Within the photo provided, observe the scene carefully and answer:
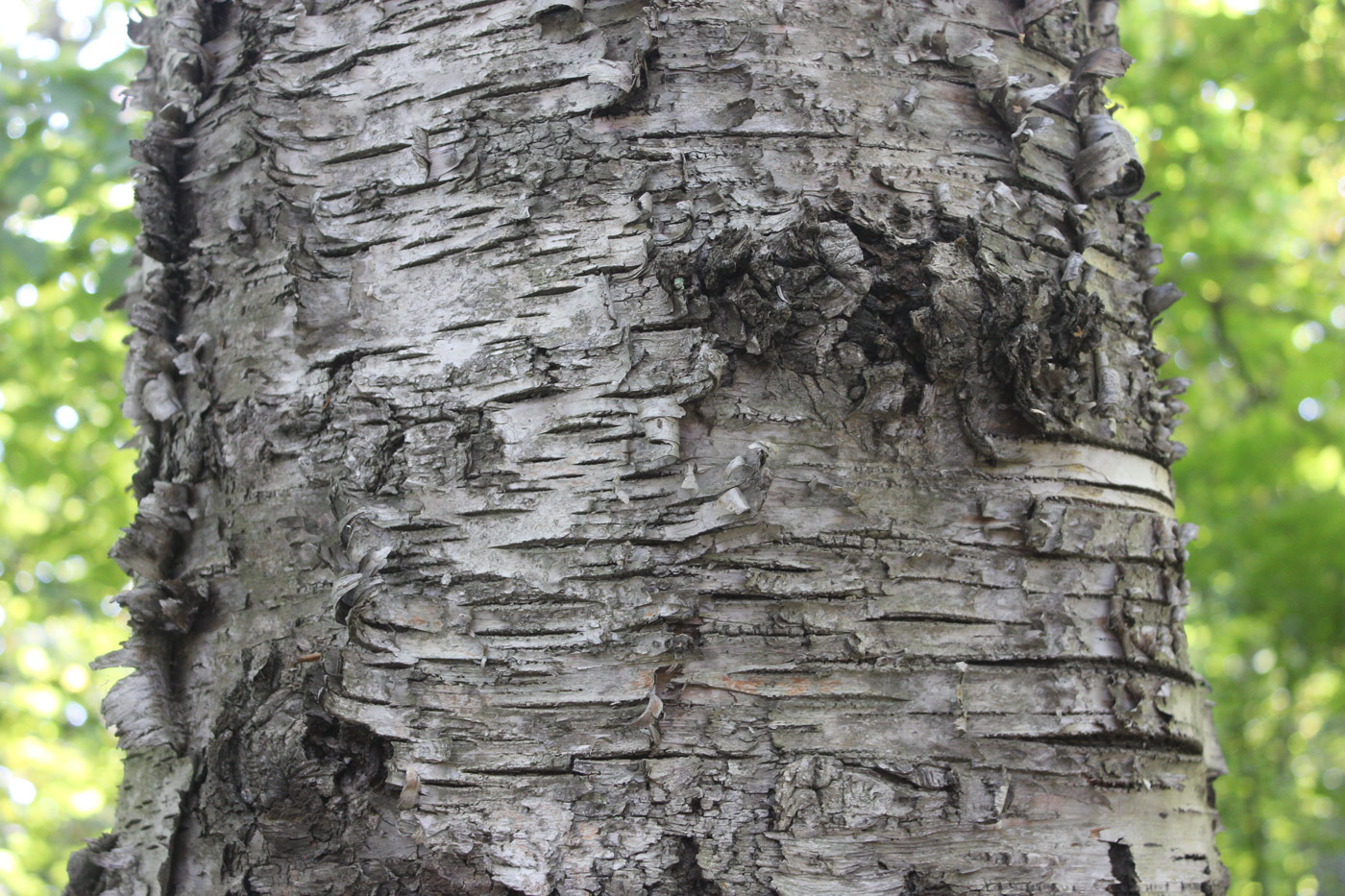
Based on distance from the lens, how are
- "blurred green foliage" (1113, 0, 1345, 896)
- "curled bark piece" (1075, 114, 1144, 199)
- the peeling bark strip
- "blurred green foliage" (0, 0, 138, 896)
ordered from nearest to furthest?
the peeling bark strip
"curled bark piece" (1075, 114, 1144, 199)
"blurred green foliage" (0, 0, 138, 896)
"blurred green foliage" (1113, 0, 1345, 896)

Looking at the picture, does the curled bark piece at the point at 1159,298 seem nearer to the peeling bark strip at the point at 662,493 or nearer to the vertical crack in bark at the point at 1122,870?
the peeling bark strip at the point at 662,493

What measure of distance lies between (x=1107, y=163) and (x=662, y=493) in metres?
0.85

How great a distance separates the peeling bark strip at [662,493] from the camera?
3.18 ft

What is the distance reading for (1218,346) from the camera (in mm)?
5324

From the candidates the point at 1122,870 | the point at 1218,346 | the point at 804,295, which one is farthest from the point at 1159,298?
the point at 1218,346

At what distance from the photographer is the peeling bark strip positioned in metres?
0.97

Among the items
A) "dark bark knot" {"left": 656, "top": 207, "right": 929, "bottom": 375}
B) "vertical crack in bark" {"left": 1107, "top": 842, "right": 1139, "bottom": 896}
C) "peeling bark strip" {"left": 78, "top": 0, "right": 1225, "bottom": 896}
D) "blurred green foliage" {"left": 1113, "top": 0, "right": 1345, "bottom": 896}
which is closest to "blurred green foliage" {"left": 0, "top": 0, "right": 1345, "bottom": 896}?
"blurred green foliage" {"left": 1113, "top": 0, "right": 1345, "bottom": 896}

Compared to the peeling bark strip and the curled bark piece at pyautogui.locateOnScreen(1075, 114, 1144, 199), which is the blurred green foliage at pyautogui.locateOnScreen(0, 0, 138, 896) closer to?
the peeling bark strip

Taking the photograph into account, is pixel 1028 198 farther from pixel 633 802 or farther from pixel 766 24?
pixel 633 802

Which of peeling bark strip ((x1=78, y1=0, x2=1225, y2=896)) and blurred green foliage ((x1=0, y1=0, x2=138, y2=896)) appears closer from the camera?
peeling bark strip ((x1=78, y1=0, x2=1225, y2=896))

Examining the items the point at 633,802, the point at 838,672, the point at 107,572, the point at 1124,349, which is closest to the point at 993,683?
the point at 838,672

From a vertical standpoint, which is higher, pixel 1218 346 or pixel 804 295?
pixel 1218 346

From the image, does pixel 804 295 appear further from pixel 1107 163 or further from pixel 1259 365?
pixel 1259 365

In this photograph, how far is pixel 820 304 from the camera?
1008 millimetres
